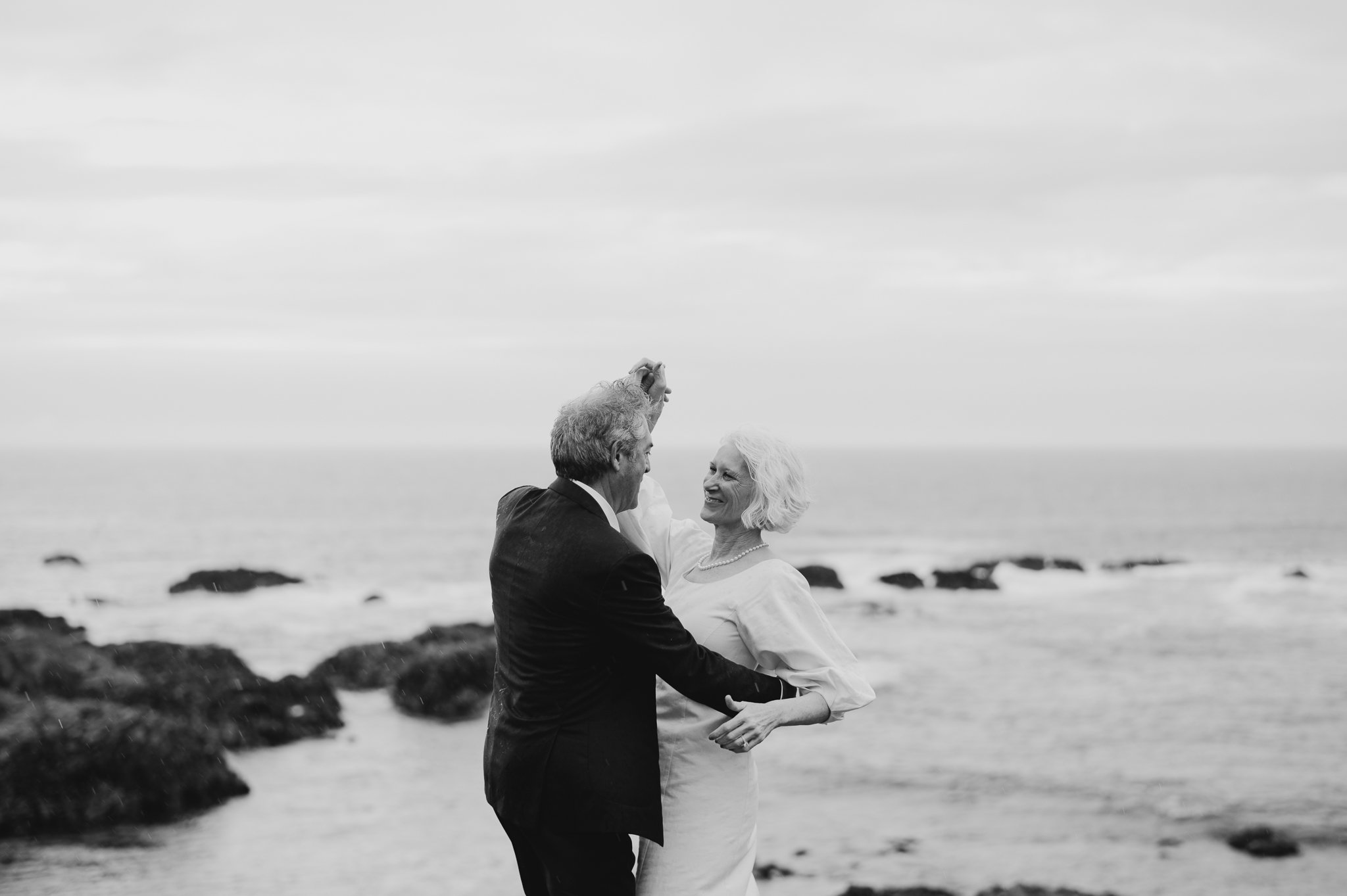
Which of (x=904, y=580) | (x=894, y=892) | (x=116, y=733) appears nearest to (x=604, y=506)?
(x=894, y=892)

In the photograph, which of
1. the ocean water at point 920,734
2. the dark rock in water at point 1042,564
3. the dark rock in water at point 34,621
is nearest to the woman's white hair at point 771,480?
the ocean water at point 920,734

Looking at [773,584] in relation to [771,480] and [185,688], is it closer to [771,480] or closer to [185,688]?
[771,480]

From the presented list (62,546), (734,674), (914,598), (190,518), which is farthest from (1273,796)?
(190,518)

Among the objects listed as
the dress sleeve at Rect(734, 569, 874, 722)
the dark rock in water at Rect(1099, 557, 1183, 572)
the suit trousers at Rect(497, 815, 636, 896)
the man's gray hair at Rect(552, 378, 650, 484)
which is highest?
the man's gray hair at Rect(552, 378, 650, 484)

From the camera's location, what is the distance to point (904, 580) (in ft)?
133

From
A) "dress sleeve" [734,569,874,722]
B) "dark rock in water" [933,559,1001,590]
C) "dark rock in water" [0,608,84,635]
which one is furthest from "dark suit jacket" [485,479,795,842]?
"dark rock in water" [933,559,1001,590]

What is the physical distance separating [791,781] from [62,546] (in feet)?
172

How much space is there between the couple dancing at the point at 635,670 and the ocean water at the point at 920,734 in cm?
487

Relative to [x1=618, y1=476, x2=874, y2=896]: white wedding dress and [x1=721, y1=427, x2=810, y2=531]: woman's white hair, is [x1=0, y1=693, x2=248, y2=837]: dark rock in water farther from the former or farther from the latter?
[x1=721, y1=427, x2=810, y2=531]: woman's white hair

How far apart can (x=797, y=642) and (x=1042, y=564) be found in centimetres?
4531

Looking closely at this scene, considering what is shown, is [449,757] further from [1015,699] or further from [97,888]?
[1015,699]

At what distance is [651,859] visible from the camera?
3422 millimetres

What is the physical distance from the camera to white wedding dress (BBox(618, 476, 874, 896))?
3.38 metres

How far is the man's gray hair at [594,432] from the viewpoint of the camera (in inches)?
125
